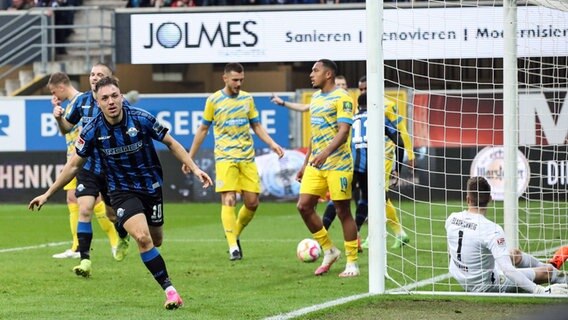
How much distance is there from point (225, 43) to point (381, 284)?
18633 mm

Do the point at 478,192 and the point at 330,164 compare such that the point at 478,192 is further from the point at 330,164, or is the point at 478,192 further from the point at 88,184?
the point at 88,184

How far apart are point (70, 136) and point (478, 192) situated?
18.9 ft

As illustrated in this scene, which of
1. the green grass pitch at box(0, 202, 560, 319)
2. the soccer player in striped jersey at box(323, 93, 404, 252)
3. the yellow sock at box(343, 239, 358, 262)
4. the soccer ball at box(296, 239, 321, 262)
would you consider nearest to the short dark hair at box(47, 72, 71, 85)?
the green grass pitch at box(0, 202, 560, 319)

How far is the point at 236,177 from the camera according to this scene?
45.3 feet

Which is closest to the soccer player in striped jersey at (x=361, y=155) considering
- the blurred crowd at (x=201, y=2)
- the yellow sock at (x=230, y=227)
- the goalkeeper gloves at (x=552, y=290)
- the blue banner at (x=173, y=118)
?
the yellow sock at (x=230, y=227)

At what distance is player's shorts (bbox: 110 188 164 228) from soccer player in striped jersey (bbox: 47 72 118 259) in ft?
8.21

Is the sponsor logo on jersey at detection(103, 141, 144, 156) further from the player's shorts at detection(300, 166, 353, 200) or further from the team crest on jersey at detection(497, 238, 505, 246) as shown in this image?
the team crest on jersey at detection(497, 238, 505, 246)

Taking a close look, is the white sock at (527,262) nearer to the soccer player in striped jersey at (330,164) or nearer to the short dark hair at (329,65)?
the soccer player in striped jersey at (330,164)

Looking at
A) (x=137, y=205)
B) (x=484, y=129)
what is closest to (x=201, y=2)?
(x=484, y=129)

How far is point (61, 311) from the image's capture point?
8.97m

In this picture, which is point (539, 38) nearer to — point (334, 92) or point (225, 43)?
point (334, 92)

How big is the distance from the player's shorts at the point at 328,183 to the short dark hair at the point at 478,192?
7.30ft

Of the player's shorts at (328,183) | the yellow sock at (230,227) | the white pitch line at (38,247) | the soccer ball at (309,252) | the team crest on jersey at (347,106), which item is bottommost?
the white pitch line at (38,247)

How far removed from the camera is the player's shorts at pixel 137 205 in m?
9.26
